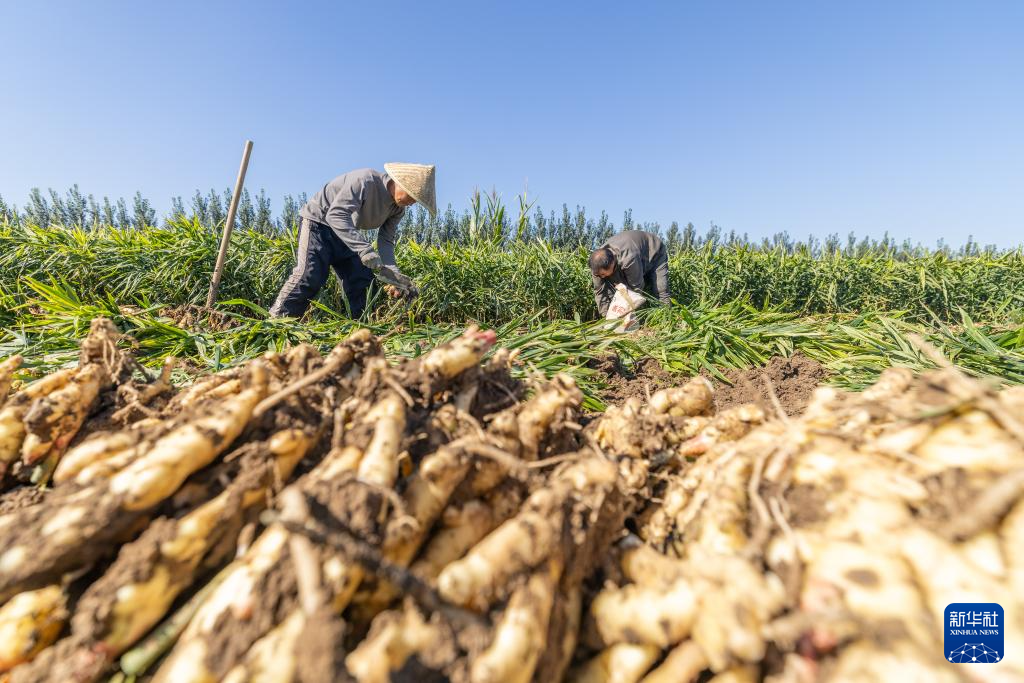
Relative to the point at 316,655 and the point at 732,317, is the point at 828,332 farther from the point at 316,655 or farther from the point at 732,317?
the point at 316,655

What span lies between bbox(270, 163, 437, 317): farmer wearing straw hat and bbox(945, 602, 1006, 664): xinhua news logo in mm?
4069

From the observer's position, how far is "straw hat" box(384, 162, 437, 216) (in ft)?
14.1

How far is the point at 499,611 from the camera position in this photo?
747mm

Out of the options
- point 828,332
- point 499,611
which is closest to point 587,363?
point 828,332

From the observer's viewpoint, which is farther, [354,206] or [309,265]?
[309,265]

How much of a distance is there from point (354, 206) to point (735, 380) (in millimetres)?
3426

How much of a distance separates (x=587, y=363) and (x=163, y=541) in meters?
2.85

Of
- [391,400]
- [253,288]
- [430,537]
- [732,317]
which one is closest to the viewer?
[430,537]

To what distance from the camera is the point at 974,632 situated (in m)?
0.66

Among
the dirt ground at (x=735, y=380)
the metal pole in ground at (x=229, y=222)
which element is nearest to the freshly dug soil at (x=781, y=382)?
the dirt ground at (x=735, y=380)

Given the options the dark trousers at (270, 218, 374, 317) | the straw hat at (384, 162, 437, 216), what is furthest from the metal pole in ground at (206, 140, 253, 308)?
the straw hat at (384, 162, 437, 216)

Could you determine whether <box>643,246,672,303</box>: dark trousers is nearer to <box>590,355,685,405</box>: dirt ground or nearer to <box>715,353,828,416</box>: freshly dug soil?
<box>715,353,828,416</box>: freshly dug soil

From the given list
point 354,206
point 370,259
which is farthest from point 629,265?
point 354,206

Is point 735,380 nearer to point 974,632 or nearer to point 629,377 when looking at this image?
point 629,377
